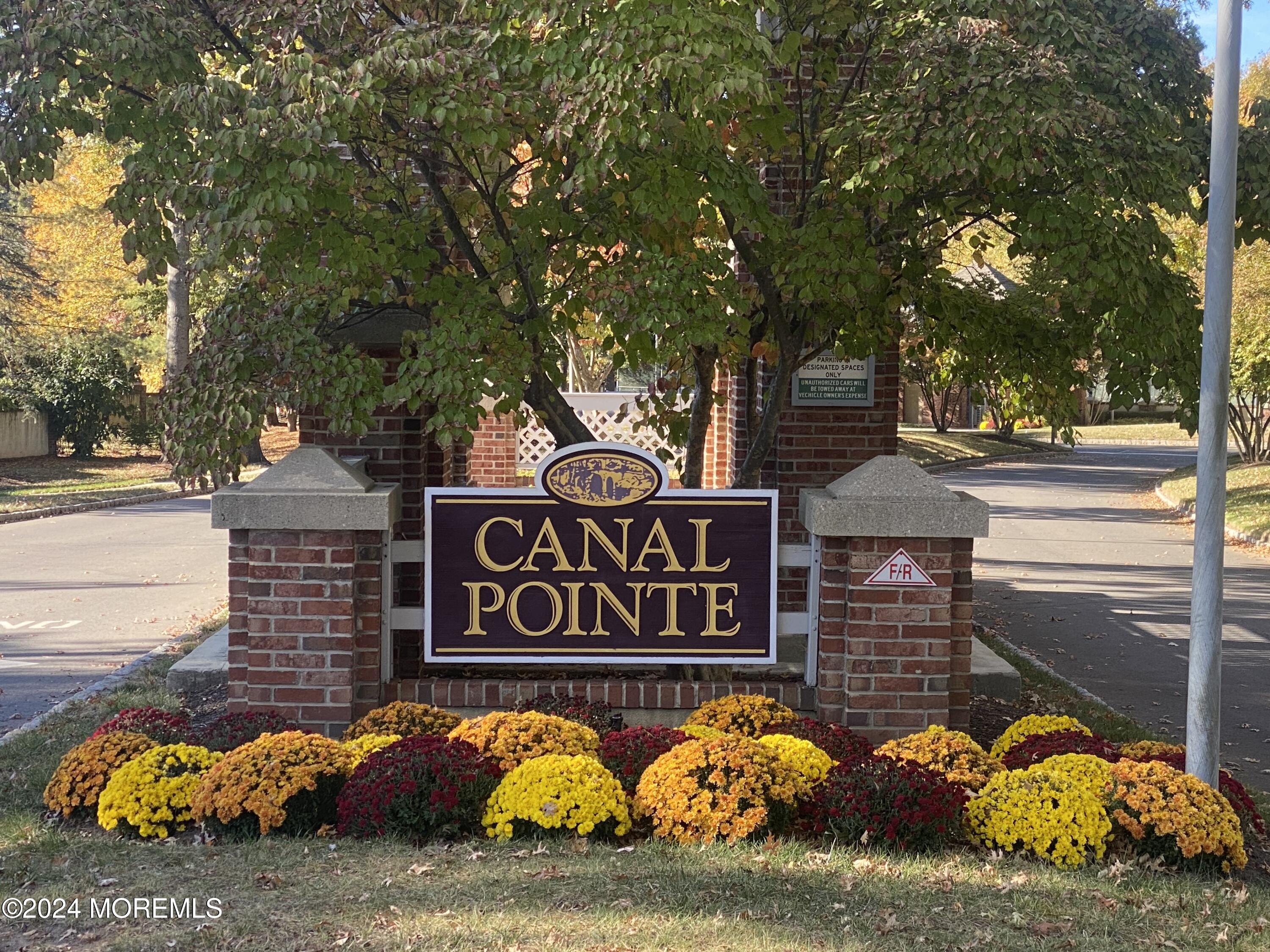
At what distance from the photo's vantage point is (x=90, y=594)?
12.3 m

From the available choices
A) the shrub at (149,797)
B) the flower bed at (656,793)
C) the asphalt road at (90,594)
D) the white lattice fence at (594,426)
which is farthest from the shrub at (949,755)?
the white lattice fence at (594,426)

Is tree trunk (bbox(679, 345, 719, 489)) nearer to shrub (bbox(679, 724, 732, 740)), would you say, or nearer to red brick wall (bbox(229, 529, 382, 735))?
shrub (bbox(679, 724, 732, 740))

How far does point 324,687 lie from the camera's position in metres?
5.78

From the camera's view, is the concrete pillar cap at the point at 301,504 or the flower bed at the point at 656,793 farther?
the concrete pillar cap at the point at 301,504

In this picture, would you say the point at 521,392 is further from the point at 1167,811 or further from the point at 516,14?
the point at 1167,811

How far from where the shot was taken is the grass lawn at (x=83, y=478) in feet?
71.8

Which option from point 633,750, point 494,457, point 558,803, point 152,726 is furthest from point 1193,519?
point 152,726

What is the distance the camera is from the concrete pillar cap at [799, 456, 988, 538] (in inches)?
223

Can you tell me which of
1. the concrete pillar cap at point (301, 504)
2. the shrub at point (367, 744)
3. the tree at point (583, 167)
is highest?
the tree at point (583, 167)

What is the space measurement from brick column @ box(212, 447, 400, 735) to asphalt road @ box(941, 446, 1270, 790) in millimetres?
4749

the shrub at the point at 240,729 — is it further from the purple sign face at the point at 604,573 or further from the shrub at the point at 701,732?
the shrub at the point at 701,732

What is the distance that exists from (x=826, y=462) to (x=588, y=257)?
10.1 feet

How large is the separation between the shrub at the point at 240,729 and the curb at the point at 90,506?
41.3 ft

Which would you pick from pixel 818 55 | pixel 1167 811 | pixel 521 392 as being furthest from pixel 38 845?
pixel 818 55
